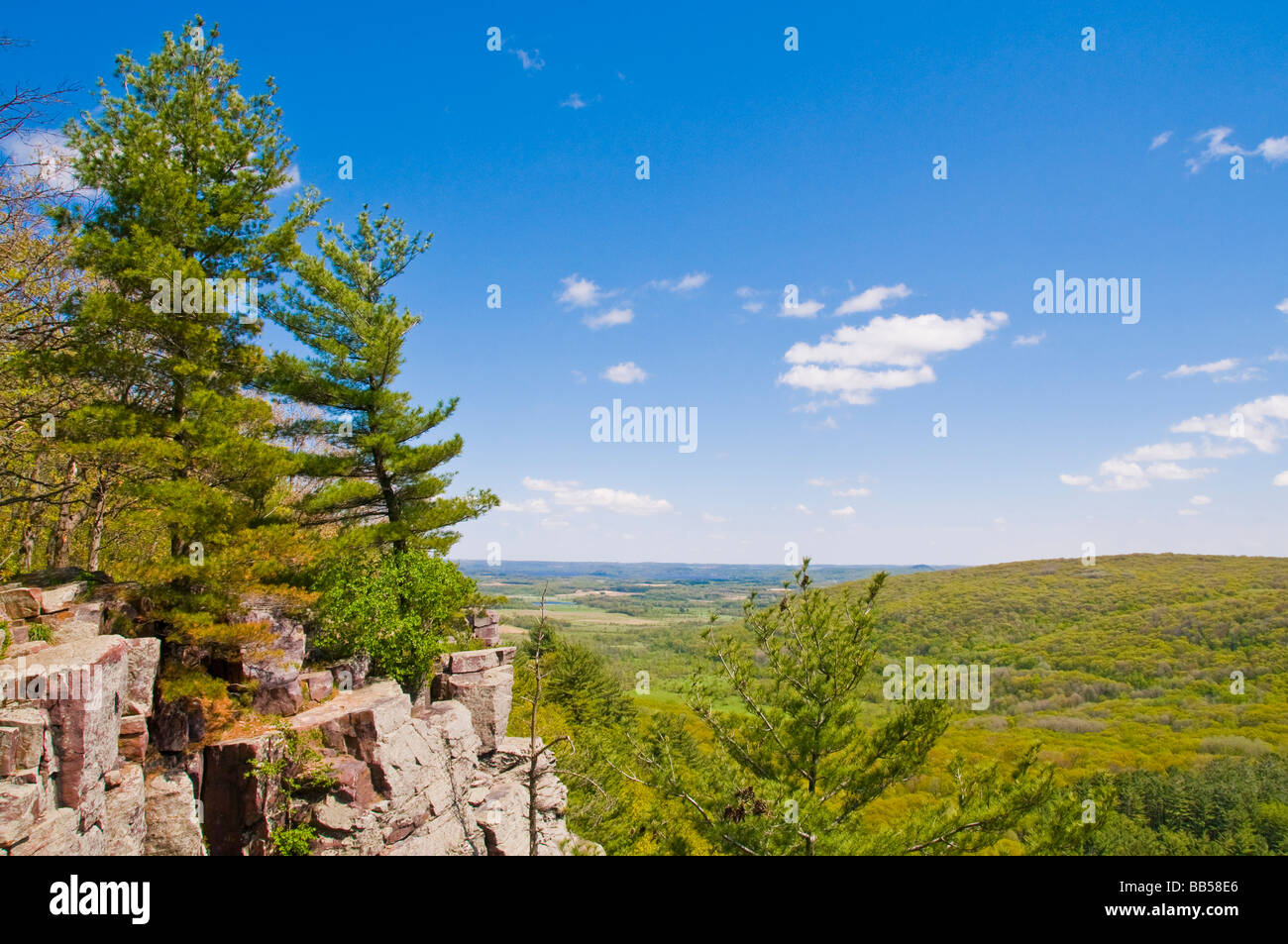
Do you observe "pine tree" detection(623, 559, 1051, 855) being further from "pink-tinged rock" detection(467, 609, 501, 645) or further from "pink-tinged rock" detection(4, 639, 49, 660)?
"pink-tinged rock" detection(4, 639, 49, 660)

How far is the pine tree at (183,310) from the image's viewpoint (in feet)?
39.5

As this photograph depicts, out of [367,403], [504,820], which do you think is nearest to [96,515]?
[367,403]

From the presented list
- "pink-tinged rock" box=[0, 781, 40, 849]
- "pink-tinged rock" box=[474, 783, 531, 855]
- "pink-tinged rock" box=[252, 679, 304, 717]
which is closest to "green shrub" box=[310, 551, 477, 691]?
"pink-tinged rock" box=[252, 679, 304, 717]

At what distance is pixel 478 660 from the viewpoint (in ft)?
59.1

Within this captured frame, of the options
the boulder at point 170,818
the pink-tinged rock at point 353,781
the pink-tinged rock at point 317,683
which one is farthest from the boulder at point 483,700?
the boulder at point 170,818

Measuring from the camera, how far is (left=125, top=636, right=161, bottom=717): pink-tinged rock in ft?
35.6

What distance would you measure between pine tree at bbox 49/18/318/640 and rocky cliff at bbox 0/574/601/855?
170cm

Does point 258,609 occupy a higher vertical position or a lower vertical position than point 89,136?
lower
